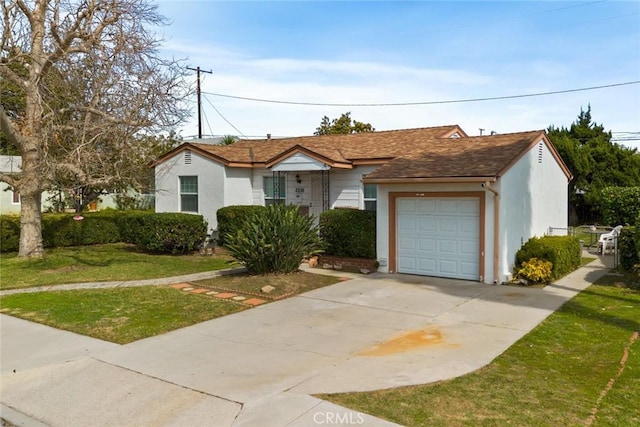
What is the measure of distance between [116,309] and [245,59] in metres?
14.8

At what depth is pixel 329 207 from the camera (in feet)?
52.3

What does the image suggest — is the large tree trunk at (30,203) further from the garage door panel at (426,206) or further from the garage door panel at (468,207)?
the garage door panel at (468,207)

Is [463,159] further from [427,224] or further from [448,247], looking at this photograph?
[448,247]

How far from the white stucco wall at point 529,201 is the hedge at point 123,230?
980 centimetres

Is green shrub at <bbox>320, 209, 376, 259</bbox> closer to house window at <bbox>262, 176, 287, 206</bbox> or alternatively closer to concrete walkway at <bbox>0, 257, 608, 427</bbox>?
concrete walkway at <bbox>0, 257, 608, 427</bbox>

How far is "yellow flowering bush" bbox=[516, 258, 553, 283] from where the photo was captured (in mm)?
10961

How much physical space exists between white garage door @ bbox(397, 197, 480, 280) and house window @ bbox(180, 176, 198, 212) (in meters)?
8.63

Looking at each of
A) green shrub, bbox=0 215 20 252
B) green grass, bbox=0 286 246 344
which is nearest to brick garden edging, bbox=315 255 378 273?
green grass, bbox=0 286 246 344

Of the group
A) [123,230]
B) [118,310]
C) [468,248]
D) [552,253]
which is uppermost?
[123,230]

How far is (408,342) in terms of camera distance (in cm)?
698

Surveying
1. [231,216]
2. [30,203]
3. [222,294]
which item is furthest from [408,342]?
[30,203]

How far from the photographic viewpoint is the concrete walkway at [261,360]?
4980 mm

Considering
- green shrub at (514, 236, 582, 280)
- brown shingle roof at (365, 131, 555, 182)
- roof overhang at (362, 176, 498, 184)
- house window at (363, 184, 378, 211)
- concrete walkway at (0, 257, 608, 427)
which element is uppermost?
brown shingle roof at (365, 131, 555, 182)

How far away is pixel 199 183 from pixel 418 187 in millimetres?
8832
